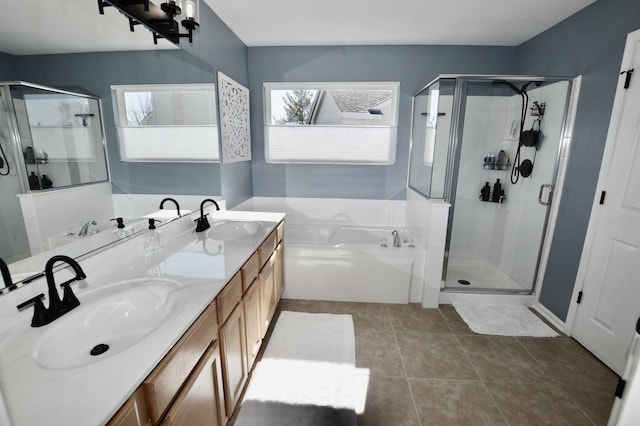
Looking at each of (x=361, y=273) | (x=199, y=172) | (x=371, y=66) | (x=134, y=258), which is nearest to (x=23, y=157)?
(x=134, y=258)

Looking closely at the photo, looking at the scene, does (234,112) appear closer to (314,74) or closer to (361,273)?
(314,74)

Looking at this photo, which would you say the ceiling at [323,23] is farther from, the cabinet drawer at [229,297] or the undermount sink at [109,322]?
the cabinet drawer at [229,297]

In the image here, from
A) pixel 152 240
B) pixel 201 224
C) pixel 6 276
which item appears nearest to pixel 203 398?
pixel 6 276

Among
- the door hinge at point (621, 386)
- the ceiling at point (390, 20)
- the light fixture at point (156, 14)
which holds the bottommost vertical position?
the door hinge at point (621, 386)

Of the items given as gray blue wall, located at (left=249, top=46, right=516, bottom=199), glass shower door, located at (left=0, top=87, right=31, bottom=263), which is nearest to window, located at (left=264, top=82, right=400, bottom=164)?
gray blue wall, located at (left=249, top=46, right=516, bottom=199)

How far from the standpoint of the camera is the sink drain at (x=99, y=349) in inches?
37.3

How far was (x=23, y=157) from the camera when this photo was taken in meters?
0.99

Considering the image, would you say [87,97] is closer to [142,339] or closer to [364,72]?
[142,339]

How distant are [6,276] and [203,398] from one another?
834 millimetres

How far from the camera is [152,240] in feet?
5.59

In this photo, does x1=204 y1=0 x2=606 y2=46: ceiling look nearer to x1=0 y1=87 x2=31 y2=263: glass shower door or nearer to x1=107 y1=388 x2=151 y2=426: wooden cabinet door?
x1=0 y1=87 x2=31 y2=263: glass shower door

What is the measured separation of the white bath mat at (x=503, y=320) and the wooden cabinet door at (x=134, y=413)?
2.47 metres

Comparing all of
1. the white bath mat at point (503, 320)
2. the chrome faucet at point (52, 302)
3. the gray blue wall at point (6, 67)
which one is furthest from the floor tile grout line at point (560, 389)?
the gray blue wall at point (6, 67)

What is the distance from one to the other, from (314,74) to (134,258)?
2716 mm
